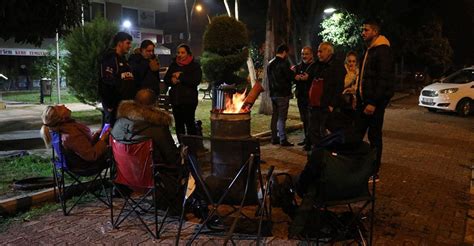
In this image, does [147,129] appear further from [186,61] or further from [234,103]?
[186,61]

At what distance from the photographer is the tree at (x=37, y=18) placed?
627cm

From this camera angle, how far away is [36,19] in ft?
21.6

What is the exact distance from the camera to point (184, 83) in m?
7.04

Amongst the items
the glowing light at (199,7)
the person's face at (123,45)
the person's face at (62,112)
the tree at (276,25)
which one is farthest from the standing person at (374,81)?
the glowing light at (199,7)

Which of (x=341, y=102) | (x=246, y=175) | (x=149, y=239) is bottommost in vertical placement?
(x=149, y=239)

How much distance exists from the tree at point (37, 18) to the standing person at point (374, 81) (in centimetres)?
422

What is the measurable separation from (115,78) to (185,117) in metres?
1.34

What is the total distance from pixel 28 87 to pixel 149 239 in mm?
25743

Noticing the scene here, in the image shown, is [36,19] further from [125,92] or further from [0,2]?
[125,92]

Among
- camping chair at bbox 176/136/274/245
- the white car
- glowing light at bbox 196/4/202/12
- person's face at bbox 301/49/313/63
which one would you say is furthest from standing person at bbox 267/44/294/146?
glowing light at bbox 196/4/202/12

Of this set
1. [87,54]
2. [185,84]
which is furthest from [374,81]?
[87,54]

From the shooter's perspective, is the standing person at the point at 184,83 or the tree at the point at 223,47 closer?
the standing person at the point at 184,83

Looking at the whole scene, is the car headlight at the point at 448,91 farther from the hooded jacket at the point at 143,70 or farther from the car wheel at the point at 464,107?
the hooded jacket at the point at 143,70

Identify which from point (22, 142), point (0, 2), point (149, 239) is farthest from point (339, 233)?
point (22, 142)
